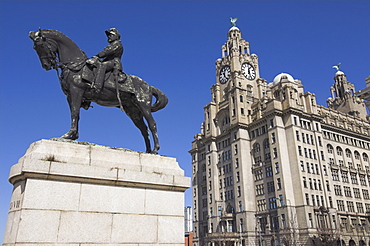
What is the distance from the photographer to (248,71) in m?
87.2

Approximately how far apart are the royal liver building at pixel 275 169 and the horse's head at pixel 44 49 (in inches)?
2177

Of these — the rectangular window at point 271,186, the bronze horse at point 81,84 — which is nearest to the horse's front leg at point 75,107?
the bronze horse at point 81,84

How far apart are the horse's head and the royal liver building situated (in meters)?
55.3

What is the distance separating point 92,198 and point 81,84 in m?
3.66

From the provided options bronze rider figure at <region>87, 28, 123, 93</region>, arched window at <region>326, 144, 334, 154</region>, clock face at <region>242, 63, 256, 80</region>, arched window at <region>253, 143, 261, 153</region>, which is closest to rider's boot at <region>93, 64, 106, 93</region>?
bronze rider figure at <region>87, 28, 123, 93</region>

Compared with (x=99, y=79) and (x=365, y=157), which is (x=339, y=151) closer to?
(x=365, y=157)

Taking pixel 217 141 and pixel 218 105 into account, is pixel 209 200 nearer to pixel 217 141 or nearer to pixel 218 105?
pixel 217 141

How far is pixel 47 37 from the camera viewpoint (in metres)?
9.36

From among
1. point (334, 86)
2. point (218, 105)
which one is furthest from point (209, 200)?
point (334, 86)

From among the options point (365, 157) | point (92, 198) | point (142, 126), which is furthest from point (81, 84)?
point (365, 157)

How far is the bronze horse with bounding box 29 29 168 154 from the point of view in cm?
926

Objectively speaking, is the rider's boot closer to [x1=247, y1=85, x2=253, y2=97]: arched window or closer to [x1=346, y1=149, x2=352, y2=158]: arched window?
[x1=247, y1=85, x2=253, y2=97]: arched window

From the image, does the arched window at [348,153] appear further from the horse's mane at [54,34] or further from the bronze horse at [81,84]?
the horse's mane at [54,34]

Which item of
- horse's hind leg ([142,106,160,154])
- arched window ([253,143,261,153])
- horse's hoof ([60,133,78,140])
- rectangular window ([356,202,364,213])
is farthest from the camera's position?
arched window ([253,143,261,153])
